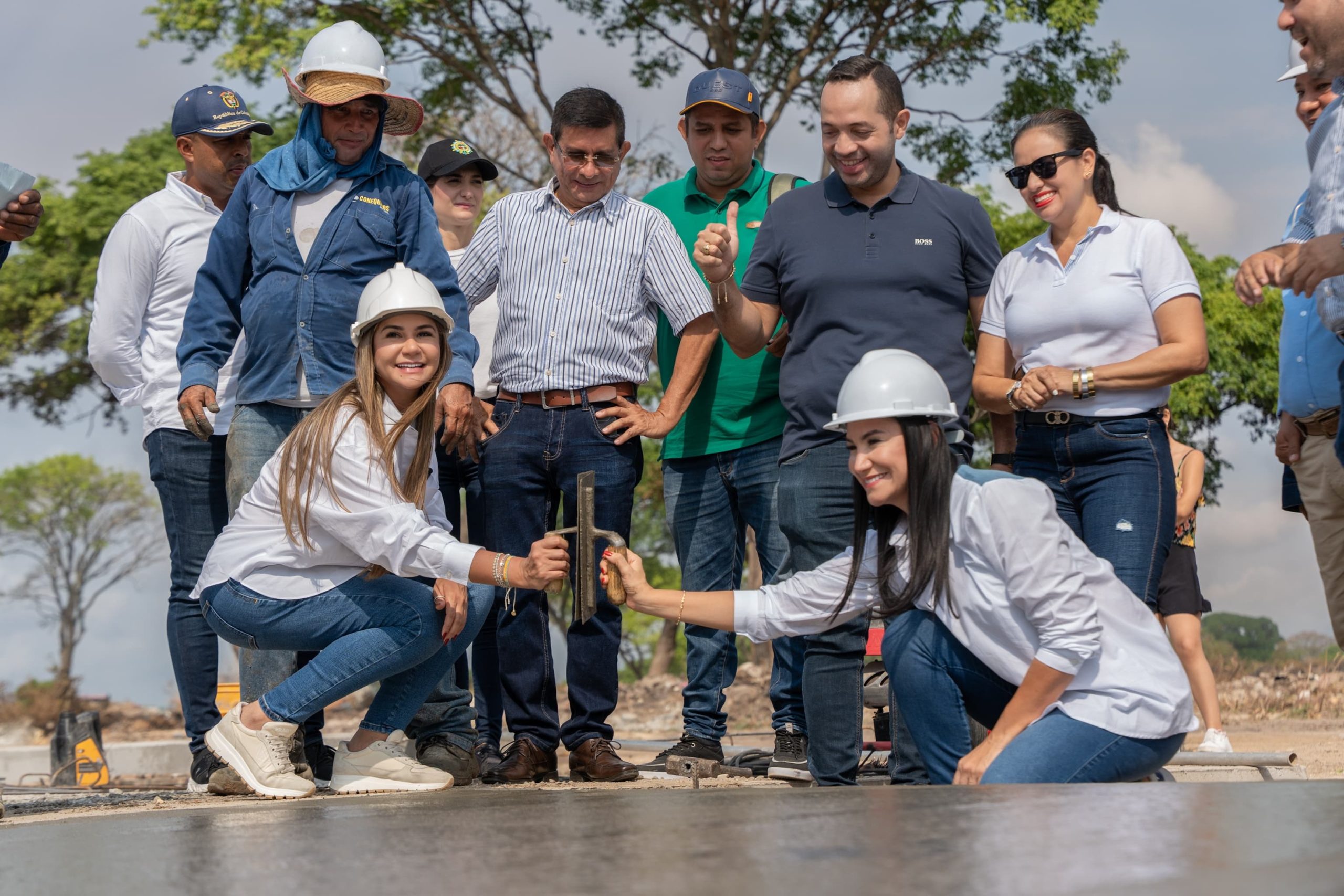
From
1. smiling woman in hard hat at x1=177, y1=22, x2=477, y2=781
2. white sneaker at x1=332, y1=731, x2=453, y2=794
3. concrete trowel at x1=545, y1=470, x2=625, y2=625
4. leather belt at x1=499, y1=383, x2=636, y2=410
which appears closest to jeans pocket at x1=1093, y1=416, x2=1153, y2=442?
concrete trowel at x1=545, y1=470, x2=625, y2=625

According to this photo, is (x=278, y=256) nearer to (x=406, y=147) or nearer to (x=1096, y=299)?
(x=1096, y=299)

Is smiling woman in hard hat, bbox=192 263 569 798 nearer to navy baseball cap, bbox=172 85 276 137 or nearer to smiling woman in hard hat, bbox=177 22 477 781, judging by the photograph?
smiling woman in hard hat, bbox=177 22 477 781

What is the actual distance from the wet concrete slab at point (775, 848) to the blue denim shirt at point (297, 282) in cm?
215

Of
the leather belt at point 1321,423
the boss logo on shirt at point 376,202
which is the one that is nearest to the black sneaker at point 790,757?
the leather belt at point 1321,423

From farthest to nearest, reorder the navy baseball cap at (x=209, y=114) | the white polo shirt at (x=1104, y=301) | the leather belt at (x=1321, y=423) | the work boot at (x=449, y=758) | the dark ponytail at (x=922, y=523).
→ the navy baseball cap at (x=209, y=114) → the leather belt at (x=1321, y=423) → the work boot at (x=449, y=758) → the white polo shirt at (x=1104, y=301) → the dark ponytail at (x=922, y=523)

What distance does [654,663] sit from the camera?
21500 mm

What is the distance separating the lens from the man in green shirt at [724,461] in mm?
5691

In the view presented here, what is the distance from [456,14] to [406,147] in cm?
164

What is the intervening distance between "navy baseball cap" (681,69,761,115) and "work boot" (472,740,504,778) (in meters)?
2.68

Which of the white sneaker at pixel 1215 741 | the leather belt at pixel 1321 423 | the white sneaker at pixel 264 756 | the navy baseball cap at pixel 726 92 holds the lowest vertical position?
the white sneaker at pixel 1215 741

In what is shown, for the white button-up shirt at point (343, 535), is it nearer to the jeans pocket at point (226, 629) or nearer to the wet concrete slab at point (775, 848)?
the jeans pocket at point (226, 629)

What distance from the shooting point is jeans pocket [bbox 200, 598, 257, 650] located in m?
4.91

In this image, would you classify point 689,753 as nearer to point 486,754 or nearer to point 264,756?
point 486,754

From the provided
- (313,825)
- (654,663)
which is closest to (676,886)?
(313,825)
